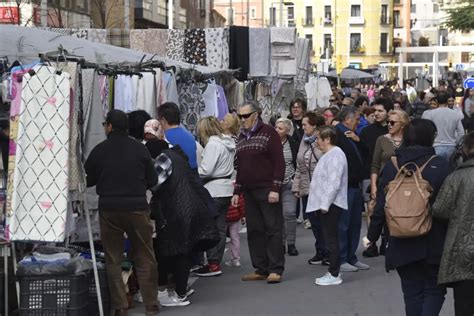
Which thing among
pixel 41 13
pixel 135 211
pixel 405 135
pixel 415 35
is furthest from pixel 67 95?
pixel 415 35

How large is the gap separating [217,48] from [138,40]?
1.55 meters

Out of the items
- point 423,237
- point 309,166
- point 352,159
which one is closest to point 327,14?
point 309,166

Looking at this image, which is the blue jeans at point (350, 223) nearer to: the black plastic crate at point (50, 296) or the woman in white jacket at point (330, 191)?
the woman in white jacket at point (330, 191)

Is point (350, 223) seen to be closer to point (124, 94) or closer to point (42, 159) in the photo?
point (124, 94)

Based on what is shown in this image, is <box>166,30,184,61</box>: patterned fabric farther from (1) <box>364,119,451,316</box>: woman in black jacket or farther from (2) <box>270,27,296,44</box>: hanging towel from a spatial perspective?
(1) <box>364,119,451,316</box>: woman in black jacket

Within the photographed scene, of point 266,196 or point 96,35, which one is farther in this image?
point 96,35

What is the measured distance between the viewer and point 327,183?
1066 cm

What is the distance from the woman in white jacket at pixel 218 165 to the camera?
11047mm

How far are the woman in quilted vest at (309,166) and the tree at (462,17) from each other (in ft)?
Answer: 114

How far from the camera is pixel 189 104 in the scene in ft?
48.1

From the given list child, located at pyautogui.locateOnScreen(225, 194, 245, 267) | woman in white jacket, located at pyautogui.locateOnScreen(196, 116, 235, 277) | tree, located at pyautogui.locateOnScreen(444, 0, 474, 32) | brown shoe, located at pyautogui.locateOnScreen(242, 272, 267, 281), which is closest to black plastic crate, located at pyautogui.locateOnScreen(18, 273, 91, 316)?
woman in white jacket, located at pyautogui.locateOnScreen(196, 116, 235, 277)

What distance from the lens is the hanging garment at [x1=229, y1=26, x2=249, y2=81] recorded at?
17.7 meters

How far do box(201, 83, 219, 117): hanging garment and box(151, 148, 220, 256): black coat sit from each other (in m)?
5.62

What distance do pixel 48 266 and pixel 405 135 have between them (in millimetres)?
3300
